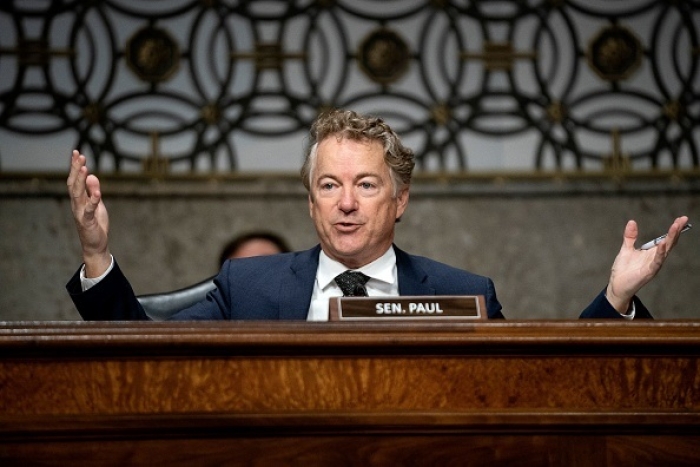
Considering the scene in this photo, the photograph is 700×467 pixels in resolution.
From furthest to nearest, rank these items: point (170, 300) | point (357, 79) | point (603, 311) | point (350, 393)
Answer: point (357, 79) < point (170, 300) < point (603, 311) < point (350, 393)

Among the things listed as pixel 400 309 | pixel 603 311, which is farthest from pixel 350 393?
pixel 603 311

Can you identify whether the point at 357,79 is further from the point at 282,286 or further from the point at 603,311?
the point at 603,311

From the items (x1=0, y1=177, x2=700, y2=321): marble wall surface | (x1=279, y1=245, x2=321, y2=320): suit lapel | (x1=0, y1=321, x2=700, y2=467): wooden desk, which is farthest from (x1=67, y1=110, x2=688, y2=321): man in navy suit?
(x1=0, y1=177, x2=700, y2=321): marble wall surface

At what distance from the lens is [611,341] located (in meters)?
1.75

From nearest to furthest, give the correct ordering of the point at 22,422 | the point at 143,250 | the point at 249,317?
the point at 22,422 < the point at 249,317 < the point at 143,250

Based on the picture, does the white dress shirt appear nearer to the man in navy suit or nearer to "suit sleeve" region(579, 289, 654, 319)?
the man in navy suit

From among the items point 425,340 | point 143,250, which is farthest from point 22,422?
point 143,250

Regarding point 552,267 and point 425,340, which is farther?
point 552,267

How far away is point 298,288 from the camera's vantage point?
266cm

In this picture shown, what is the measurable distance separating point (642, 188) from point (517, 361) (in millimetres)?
2900

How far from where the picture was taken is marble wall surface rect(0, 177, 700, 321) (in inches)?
167

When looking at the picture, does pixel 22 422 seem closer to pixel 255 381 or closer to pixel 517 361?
pixel 255 381

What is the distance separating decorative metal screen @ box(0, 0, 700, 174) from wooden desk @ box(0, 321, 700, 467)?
109 inches

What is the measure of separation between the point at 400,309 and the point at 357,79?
2.75 m
